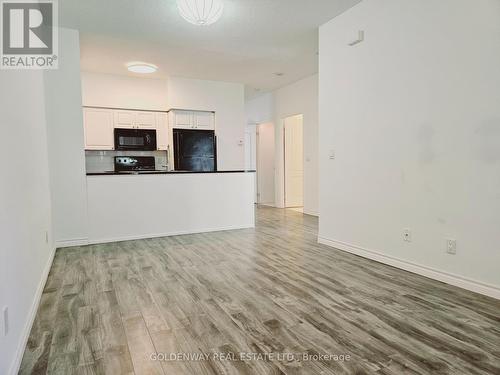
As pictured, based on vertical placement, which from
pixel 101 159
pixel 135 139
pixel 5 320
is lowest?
pixel 5 320

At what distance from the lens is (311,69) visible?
245 inches

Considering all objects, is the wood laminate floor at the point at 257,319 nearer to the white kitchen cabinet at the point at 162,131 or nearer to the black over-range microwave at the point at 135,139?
the black over-range microwave at the point at 135,139

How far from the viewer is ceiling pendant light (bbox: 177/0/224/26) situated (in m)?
3.16

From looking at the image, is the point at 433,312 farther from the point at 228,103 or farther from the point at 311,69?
the point at 228,103

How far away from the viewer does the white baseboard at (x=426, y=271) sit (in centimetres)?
253

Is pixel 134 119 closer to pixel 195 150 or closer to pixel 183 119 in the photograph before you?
pixel 183 119

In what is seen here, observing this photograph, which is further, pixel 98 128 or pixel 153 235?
pixel 98 128

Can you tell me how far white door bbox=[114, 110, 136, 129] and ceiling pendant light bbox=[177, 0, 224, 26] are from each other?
12.1 ft

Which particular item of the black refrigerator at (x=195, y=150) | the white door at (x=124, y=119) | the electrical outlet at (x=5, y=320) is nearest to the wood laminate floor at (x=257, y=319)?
the electrical outlet at (x=5, y=320)

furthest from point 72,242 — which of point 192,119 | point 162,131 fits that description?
point 192,119

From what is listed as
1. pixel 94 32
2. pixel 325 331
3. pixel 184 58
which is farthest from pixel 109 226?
pixel 325 331

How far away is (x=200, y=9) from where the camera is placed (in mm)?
3201

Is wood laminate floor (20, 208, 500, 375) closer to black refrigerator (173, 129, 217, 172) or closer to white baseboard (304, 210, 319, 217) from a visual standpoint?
white baseboard (304, 210, 319, 217)

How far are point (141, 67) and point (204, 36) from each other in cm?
188
